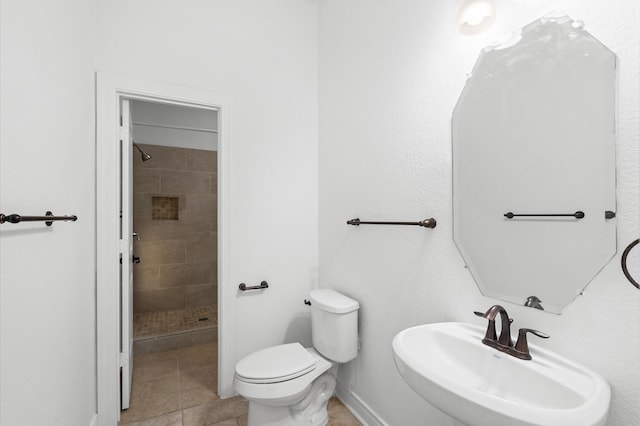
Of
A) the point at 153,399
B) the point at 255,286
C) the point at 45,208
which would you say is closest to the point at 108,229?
the point at 45,208

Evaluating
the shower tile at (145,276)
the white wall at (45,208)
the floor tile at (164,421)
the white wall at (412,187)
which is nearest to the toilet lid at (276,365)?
the white wall at (412,187)

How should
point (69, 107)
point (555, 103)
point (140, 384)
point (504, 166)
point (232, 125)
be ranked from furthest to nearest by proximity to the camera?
1. point (140, 384)
2. point (232, 125)
3. point (69, 107)
4. point (504, 166)
5. point (555, 103)

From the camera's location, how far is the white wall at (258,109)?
5.95 feet

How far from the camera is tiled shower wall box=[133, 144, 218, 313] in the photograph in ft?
10.5

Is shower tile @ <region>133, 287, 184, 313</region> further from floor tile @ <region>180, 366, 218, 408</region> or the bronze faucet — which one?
the bronze faucet

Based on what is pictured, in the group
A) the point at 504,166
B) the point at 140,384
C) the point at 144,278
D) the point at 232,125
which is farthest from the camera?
the point at 144,278

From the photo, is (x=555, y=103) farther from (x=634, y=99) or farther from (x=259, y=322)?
(x=259, y=322)

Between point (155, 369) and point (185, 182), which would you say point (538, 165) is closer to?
point (155, 369)

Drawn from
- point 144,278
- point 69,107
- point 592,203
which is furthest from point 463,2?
point 144,278

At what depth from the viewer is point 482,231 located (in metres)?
1.13

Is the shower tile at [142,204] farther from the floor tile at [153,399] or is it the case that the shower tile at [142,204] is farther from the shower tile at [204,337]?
the floor tile at [153,399]

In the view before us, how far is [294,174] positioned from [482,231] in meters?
1.38

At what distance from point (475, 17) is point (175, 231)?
3293mm

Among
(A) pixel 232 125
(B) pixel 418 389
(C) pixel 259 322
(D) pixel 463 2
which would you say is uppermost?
(D) pixel 463 2
